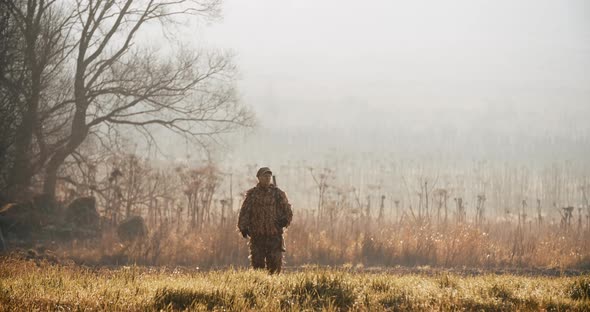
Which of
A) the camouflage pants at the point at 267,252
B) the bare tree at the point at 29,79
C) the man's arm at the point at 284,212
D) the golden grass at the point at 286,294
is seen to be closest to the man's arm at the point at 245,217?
the camouflage pants at the point at 267,252

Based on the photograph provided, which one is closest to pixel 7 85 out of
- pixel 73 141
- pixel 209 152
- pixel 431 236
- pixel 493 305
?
pixel 73 141

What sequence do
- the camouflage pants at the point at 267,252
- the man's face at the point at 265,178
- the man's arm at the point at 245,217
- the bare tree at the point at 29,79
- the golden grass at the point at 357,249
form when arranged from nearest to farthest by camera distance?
the man's face at the point at 265,178 < the man's arm at the point at 245,217 < the camouflage pants at the point at 267,252 < the golden grass at the point at 357,249 < the bare tree at the point at 29,79

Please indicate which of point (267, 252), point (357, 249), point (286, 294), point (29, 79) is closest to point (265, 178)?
point (267, 252)

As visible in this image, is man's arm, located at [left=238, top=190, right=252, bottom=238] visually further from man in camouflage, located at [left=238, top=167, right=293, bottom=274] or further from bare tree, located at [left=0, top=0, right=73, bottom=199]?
bare tree, located at [left=0, top=0, right=73, bottom=199]

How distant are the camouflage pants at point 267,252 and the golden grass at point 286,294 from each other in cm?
110

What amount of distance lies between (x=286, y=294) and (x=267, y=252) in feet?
7.41

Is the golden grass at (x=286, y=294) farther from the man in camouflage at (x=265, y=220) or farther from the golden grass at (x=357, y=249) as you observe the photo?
the golden grass at (x=357, y=249)

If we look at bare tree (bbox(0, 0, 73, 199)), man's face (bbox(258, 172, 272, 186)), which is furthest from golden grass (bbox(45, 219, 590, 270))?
man's face (bbox(258, 172, 272, 186))

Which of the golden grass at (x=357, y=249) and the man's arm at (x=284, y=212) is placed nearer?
the man's arm at (x=284, y=212)

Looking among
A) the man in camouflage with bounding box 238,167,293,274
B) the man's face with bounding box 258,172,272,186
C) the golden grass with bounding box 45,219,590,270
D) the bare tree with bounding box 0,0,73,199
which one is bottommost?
the golden grass with bounding box 45,219,590,270

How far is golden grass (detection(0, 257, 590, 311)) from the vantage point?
25.1 feet

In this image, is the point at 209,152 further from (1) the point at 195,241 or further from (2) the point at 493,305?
(2) the point at 493,305

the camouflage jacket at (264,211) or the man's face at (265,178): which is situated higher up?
the man's face at (265,178)

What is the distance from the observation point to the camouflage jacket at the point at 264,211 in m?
10.4
